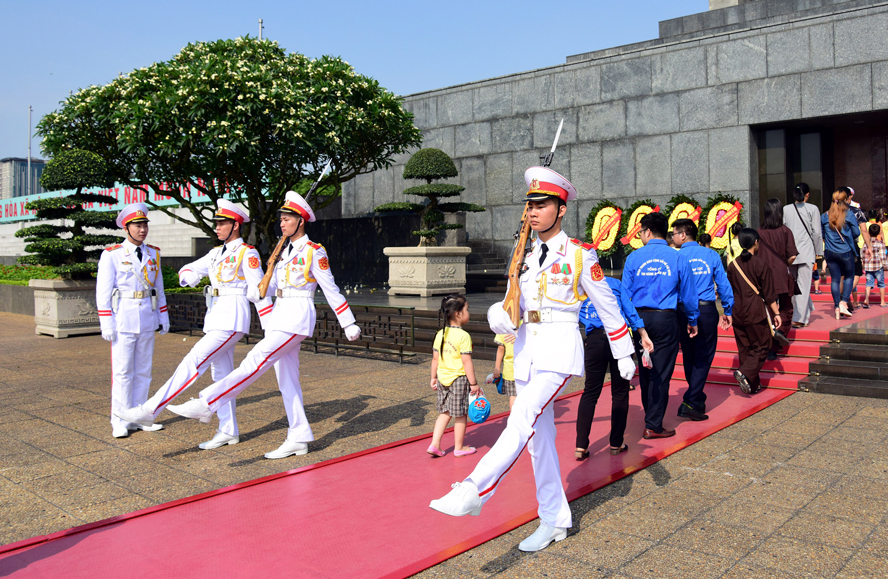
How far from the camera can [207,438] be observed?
6500mm

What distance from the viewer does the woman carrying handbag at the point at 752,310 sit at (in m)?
7.76

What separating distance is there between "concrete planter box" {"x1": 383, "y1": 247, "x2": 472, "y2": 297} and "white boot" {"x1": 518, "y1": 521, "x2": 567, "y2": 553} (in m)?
12.0

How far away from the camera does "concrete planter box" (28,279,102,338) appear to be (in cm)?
1454

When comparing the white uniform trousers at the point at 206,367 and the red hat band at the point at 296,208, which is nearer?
the white uniform trousers at the point at 206,367

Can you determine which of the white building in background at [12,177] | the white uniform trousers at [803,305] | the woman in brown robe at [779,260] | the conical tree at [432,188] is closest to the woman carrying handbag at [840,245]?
the white uniform trousers at [803,305]

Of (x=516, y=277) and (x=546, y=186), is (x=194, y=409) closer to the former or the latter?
(x=516, y=277)

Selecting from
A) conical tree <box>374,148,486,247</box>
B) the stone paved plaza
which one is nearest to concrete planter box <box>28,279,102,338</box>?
the stone paved plaza

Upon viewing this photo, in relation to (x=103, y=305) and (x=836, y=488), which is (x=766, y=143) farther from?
(x=103, y=305)

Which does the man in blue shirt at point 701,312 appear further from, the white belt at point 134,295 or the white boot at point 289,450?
the white belt at point 134,295

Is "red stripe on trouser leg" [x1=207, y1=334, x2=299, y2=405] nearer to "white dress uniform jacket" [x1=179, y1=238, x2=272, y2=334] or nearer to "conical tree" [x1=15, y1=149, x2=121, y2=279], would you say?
"white dress uniform jacket" [x1=179, y1=238, x2=272, y2=334]

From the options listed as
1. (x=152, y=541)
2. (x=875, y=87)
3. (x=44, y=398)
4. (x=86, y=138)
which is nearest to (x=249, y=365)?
(x=152, y=541)

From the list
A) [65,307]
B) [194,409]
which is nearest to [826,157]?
[194,409]

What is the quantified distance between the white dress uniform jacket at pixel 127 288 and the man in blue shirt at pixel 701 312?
5078 millimetres

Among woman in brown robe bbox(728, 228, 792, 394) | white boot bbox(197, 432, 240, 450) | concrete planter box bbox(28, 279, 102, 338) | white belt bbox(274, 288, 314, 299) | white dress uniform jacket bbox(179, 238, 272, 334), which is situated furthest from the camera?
concrete planter box bbox(28, 279, 102, 338)
